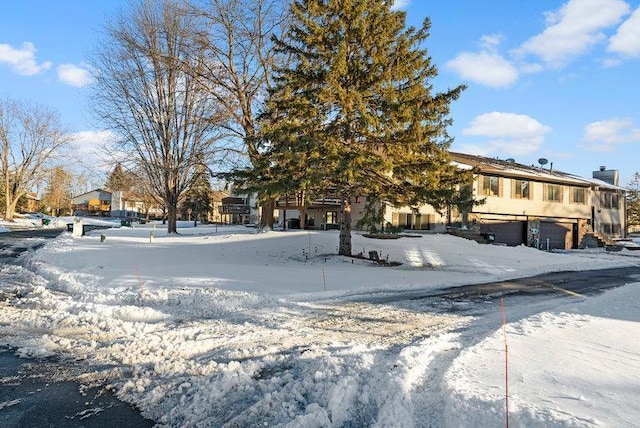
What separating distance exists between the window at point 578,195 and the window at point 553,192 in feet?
6.08

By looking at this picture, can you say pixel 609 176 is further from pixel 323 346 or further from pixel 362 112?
pixel 323 346

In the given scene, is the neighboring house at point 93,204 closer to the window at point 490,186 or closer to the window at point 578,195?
the window at point 490,186

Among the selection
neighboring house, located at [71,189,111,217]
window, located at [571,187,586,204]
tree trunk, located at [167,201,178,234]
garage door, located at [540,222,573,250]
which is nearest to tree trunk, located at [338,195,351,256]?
tree trunk, located at [167,201,178,234]

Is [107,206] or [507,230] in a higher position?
[107,206]

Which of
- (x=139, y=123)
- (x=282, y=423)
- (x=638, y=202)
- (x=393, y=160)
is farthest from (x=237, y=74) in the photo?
(x=638, y=202)

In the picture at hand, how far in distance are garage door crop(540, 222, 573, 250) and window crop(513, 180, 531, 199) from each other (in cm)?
305

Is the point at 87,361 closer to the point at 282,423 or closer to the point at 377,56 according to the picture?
the point at 282,423

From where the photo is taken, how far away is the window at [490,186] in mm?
30453

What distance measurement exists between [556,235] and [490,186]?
9.32 metres

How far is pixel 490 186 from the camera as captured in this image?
102ft

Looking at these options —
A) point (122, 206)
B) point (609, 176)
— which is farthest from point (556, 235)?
point (122, 206)

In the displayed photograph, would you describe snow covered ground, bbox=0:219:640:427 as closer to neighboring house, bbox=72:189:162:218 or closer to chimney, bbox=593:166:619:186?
chimney, bbox=593:166:619:186

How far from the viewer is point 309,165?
14.5m

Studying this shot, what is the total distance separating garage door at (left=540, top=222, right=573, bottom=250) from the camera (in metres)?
34.5
